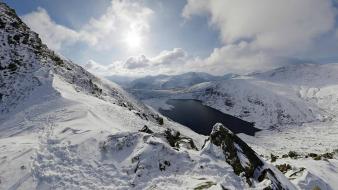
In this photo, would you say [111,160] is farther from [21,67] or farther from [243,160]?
[21,67]

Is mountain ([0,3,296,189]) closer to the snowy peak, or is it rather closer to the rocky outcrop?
the rocky outcrop

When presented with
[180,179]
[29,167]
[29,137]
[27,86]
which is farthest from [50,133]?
[27,86]

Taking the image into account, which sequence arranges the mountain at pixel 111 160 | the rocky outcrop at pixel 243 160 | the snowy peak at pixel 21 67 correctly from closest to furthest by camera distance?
the mountain at pixel 111 160 → the rocky outcrop at pixel 243 160 → the snowy peak at pixel 21 67

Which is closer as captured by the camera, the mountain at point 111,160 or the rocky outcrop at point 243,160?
the mountain at point 111,160

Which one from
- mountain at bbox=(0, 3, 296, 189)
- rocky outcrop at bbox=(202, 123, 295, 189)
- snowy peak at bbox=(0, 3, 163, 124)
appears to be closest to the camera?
mountain at bbox=(0, 3, 296, 189)

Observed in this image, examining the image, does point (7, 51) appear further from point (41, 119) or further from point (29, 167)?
point (29, 167)

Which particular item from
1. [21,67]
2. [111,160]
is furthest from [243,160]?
[21,67]

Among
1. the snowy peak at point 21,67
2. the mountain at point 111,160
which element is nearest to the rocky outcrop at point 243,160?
the mountain at point 111,160

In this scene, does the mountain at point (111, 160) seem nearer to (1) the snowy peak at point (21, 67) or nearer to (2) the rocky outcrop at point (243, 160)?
(2) the rocky outcrop at point (243, 160)

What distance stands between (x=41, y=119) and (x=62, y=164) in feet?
54.1

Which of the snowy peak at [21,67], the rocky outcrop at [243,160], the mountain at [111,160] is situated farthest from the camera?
the snowy peak at [21,67]

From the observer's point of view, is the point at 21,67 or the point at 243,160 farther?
the point at 21,67

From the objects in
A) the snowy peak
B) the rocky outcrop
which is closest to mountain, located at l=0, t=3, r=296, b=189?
the rocky outcrop

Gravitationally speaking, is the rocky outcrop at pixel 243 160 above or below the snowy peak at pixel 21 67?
below
